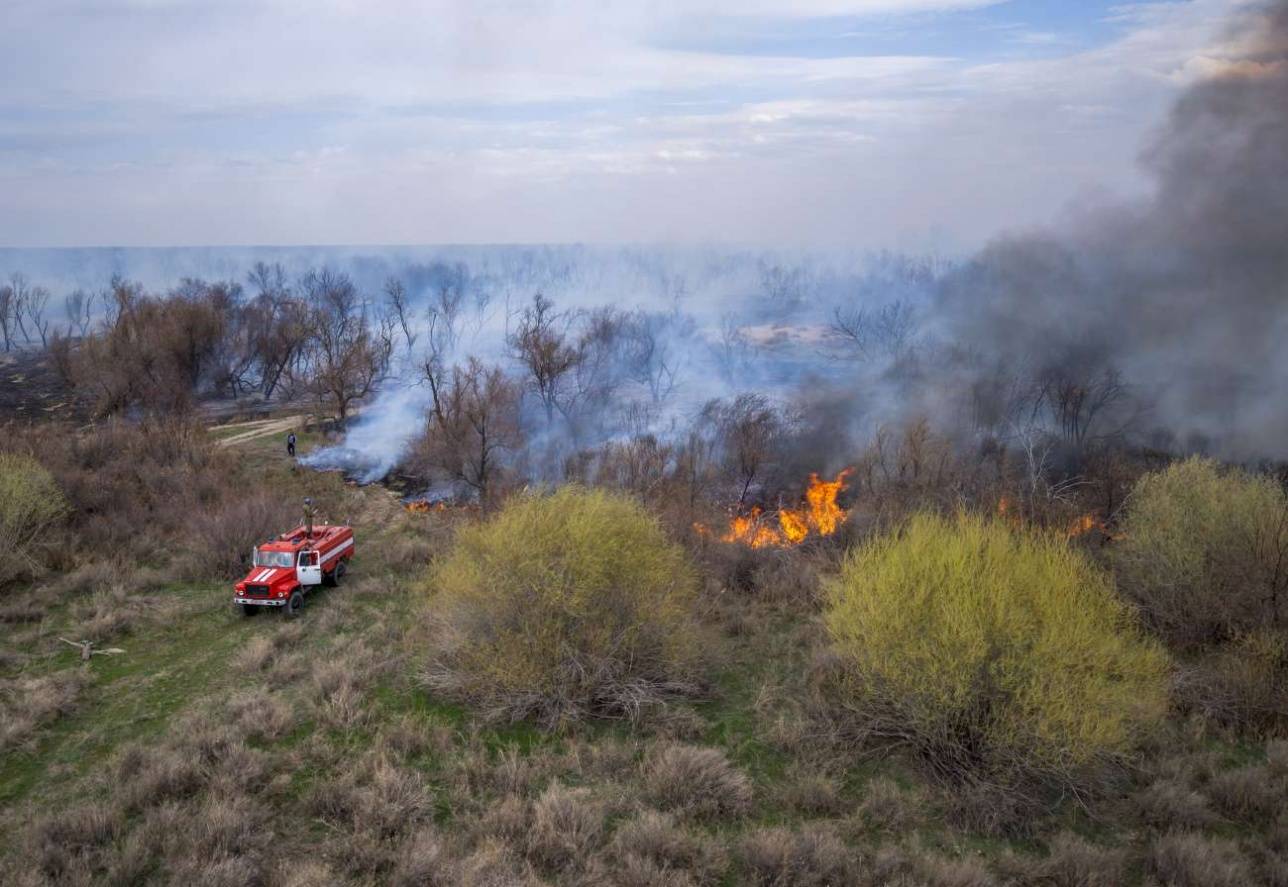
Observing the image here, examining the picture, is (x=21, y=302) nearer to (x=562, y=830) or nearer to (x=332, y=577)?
(x=332, y=577)

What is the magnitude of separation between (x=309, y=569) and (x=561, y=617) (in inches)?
293

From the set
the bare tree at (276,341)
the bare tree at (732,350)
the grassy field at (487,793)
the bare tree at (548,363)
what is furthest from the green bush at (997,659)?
the bare tree at (276,341)

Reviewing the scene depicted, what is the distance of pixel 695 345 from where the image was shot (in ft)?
187

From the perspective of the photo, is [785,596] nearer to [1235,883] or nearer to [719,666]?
[719,666]

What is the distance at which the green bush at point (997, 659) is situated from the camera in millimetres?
10031

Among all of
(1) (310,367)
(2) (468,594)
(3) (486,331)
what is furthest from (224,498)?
(3) (486,331)

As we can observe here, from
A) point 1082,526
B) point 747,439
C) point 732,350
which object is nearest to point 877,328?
point 732,350

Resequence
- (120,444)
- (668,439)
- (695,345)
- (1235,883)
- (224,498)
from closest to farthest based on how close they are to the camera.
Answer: (1235,883)
(224,498)
(120,444)
(668,439)
(695,345)

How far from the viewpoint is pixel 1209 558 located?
14547 millimetres

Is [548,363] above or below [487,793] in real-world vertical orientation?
above

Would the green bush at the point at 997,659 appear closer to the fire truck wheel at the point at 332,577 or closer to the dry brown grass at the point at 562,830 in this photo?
the dry brown grass at the point at 562,830

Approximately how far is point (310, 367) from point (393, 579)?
3601 cm

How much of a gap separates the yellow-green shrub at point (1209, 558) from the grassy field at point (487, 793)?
10.2 ft

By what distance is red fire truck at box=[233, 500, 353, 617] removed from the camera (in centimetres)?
1575
